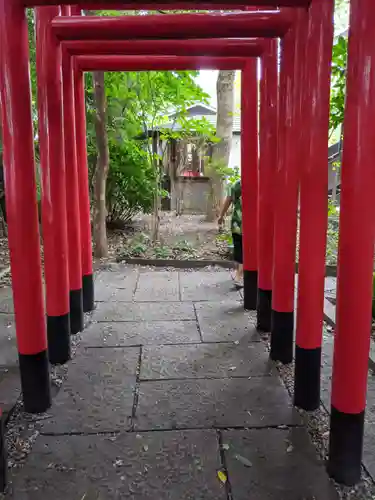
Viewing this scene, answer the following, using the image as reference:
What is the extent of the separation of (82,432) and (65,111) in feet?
8.71

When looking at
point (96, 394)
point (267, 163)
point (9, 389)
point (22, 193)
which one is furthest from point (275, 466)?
point (267, 163)

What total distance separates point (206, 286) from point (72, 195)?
94.0 inches

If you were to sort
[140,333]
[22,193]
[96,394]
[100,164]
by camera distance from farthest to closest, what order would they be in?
1. [100,164]
2. [140,333]
3. [96,394]
4. [22,193]

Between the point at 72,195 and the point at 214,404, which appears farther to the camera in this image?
the point at 72,195

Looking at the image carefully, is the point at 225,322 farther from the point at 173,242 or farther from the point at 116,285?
the point at 173,242

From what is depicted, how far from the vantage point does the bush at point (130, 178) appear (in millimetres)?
8656

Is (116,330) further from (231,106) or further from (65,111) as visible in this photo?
(231,106)

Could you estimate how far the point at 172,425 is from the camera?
2576 millimetres

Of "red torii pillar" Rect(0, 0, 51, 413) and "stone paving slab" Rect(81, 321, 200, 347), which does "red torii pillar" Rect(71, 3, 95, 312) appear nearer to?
"stone paving slab" Rect(81, 321, 200, 347)

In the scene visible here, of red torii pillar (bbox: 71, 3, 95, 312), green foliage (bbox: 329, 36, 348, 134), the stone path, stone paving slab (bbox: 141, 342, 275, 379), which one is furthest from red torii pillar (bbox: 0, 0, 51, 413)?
green foliage (bbox: 329, 36, 348, 134)

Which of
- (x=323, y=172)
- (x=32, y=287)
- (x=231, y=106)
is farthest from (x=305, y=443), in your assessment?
(x=231, y=106)

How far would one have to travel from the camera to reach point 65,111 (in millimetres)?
3742

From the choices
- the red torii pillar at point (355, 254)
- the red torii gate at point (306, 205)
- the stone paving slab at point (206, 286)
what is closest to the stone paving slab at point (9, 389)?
the red torii gate at point (306, 205)

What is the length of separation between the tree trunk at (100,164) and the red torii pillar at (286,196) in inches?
150
